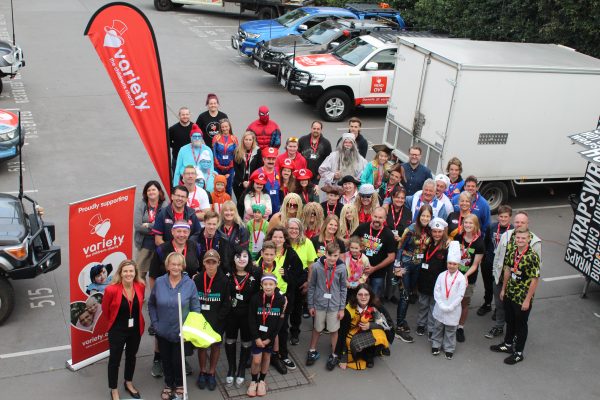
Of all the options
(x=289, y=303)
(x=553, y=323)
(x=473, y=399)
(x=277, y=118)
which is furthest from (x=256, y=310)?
(x=277, y=118)

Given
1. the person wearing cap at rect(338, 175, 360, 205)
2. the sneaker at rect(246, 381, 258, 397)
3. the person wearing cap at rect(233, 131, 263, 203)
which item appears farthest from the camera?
the person wearing cap at rect(233, 131, 263, 203)

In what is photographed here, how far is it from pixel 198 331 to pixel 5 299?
2.86m

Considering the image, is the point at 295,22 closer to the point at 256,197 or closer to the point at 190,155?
the point at 190,155

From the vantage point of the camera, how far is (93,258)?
8250 mm

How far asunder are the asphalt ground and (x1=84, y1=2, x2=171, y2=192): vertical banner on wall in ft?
7.81

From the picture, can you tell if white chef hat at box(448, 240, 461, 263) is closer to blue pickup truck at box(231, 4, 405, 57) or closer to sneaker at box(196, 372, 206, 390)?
sneaker at box(196, 372, 206, 390)

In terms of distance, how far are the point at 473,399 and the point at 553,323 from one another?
2.46 metres

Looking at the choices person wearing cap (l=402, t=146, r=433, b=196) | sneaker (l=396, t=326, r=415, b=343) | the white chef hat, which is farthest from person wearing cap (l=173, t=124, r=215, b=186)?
the white chef hat

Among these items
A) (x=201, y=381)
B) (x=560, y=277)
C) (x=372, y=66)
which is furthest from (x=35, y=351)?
(x=372, y=66)

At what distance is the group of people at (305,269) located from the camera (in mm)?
7879

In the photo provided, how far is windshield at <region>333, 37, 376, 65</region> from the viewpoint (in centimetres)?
1862

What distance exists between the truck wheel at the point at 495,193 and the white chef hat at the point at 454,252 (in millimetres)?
4841

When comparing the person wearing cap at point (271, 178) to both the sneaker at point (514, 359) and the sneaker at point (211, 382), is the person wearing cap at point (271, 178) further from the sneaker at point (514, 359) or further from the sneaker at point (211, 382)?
the sneaker at point (514, 359)

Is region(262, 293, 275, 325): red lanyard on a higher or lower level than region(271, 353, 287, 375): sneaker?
higher
